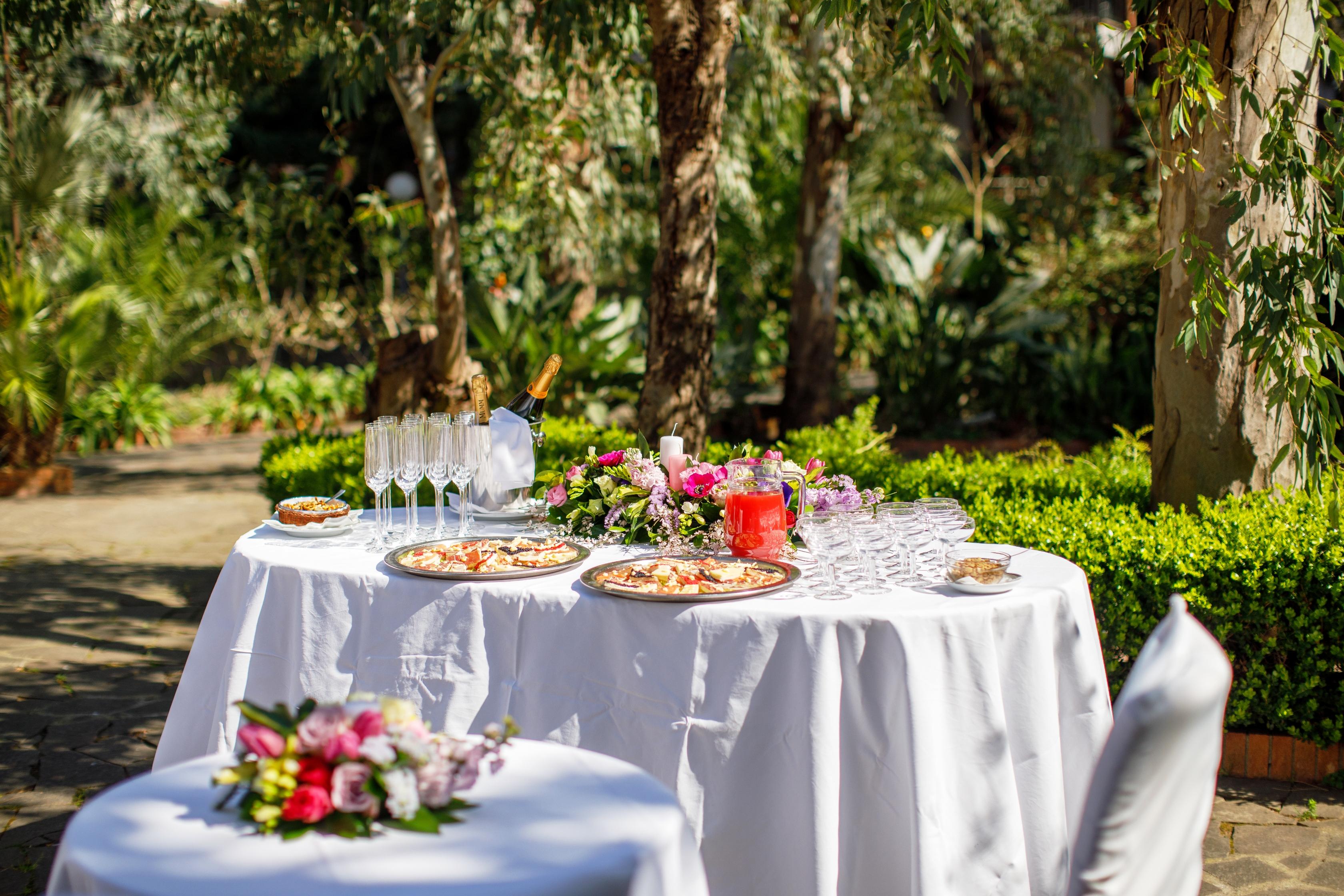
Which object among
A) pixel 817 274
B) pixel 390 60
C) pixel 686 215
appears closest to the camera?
pixel 686 215

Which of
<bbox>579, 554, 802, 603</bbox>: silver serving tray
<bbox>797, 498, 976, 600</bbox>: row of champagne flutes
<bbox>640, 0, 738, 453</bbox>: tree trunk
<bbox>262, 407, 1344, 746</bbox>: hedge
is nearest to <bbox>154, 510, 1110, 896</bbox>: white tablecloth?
<bbox>579, 554, 802, 603</bbox>: silver serving tray

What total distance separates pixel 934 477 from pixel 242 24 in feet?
16.8

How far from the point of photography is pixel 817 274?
9.94m

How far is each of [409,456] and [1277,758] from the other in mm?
3146

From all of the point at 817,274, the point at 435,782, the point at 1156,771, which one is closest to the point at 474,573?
the point at 435,782

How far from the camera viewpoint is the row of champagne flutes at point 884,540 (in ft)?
8.32

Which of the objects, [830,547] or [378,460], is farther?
[378,460]

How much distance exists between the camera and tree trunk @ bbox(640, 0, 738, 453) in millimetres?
5387

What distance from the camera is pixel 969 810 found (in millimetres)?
2410

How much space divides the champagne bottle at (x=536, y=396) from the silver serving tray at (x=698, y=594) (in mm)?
738

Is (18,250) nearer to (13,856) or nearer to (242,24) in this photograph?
(242,24)

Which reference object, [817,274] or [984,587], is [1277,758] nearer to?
[984,587]

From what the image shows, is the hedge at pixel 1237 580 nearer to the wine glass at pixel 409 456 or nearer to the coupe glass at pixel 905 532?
the coupe glass at pixel 905 532

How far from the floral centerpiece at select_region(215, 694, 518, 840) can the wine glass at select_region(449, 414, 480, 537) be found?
1.60 m
